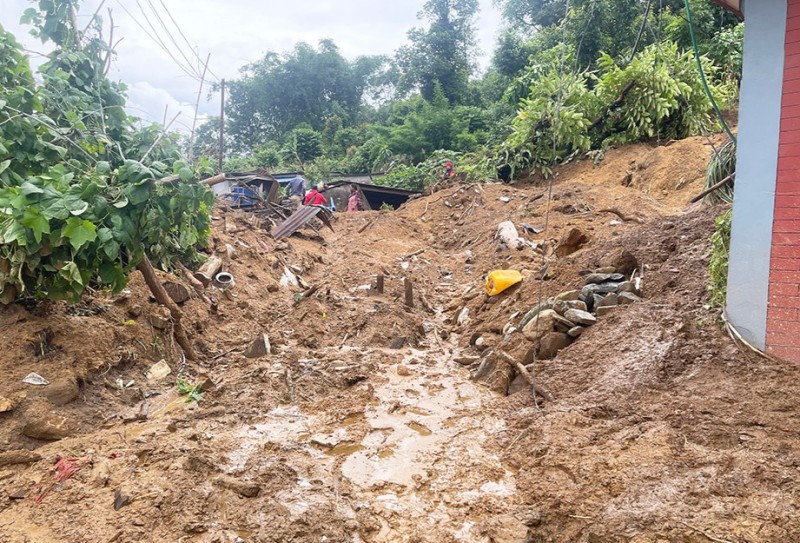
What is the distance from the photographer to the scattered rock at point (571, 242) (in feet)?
24.2

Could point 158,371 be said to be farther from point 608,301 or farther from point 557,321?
point 608,301

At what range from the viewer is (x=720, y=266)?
399 cm

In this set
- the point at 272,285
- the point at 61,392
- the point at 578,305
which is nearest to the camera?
the point at 61,392

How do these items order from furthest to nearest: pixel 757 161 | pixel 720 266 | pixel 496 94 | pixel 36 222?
pixel 496 94 < pixel 720 266 < pixel 36 222 < pixel 757 161

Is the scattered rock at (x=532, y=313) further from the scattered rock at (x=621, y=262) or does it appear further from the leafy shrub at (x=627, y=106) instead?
the leafy shrub at (x=627, y=106)

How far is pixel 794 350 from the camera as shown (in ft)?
10.7

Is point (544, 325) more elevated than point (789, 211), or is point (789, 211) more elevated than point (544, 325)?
point (789, 211)

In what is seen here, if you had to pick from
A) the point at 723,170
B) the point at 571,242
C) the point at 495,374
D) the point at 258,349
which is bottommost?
the point at 495,374

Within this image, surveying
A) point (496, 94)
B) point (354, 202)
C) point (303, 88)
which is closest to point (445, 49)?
point (496, 94)

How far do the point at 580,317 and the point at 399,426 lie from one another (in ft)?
7.06

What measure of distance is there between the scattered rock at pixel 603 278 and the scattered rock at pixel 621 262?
0.59ft

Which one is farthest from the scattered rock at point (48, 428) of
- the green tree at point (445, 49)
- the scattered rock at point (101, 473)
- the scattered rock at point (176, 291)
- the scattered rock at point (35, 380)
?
the green tree at point (445, 49)

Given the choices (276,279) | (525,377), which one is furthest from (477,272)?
(525,377)

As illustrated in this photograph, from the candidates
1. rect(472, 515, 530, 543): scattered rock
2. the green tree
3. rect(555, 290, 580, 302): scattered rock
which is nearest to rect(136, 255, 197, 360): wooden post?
rect(472, 515, 530, 543): scattered rock
